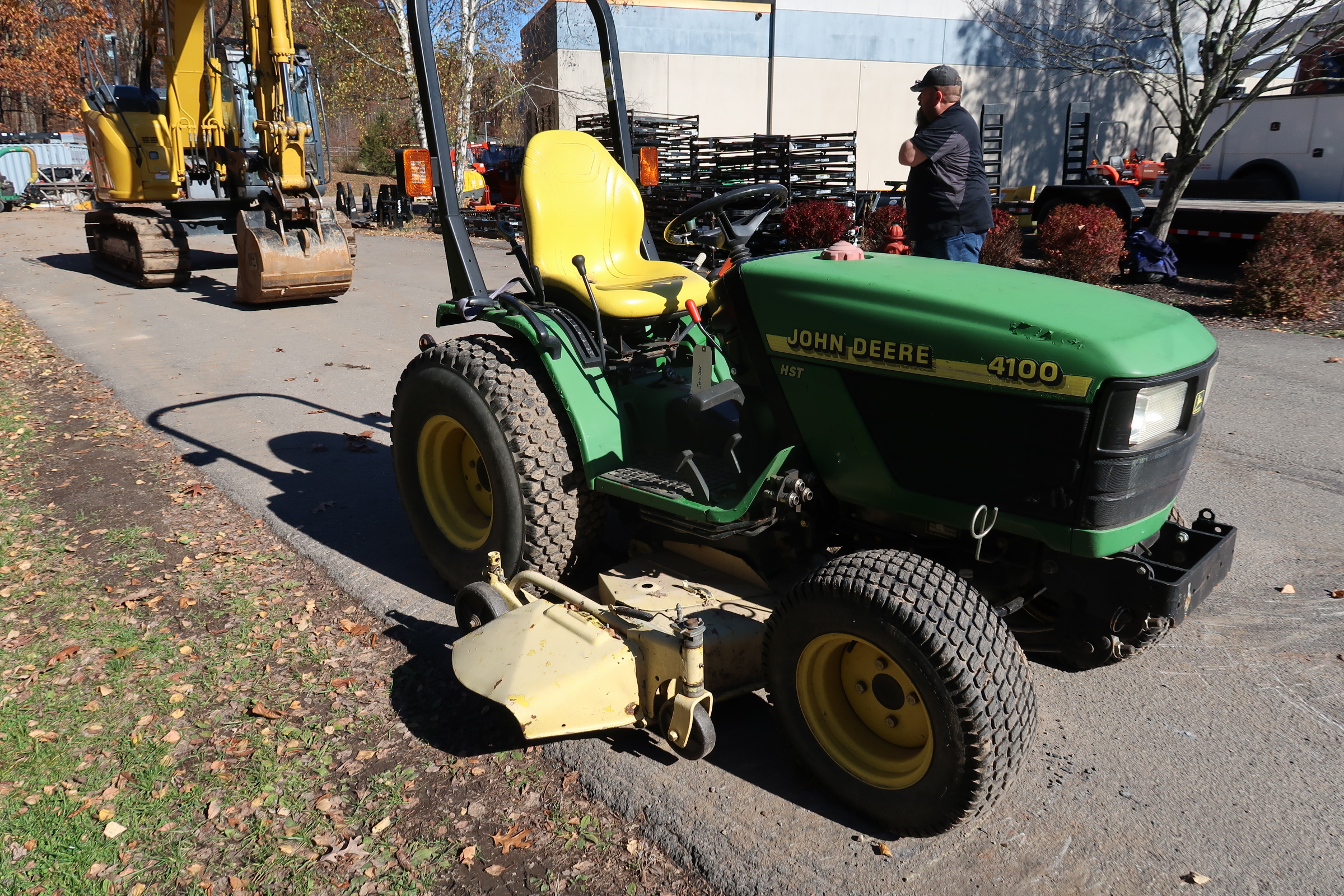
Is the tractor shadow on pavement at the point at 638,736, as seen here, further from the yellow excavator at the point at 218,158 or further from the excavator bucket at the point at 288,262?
the yellow excavator at the point at 218,158

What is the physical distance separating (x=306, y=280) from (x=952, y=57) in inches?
886

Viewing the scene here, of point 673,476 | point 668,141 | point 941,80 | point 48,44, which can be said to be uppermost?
point 48,44

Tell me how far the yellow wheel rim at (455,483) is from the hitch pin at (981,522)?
6.50ft

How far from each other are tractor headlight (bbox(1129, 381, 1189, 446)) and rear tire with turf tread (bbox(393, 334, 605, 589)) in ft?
5.90

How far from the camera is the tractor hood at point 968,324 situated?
7.68 feet

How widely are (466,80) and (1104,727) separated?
1875 cm

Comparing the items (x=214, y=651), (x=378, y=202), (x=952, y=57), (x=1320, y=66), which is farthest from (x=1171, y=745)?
(x=952, y=57)

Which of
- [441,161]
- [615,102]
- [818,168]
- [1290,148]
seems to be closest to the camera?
[441,161]

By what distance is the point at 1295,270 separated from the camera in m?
8.93

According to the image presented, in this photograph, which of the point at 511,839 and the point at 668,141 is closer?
the point at 511,839

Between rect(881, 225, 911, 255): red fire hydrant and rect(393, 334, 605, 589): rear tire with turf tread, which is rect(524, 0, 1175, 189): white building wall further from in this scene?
rect(393, 334, 605, 589): rear tire with turf tread

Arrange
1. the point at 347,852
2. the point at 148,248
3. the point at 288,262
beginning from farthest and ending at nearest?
1. the point at 148,248
2. the point at 288,262
3. the point at 347,852

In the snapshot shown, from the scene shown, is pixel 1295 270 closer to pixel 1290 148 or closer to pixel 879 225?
pixel 879 225

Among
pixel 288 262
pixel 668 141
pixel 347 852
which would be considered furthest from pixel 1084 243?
pixel 668 141
